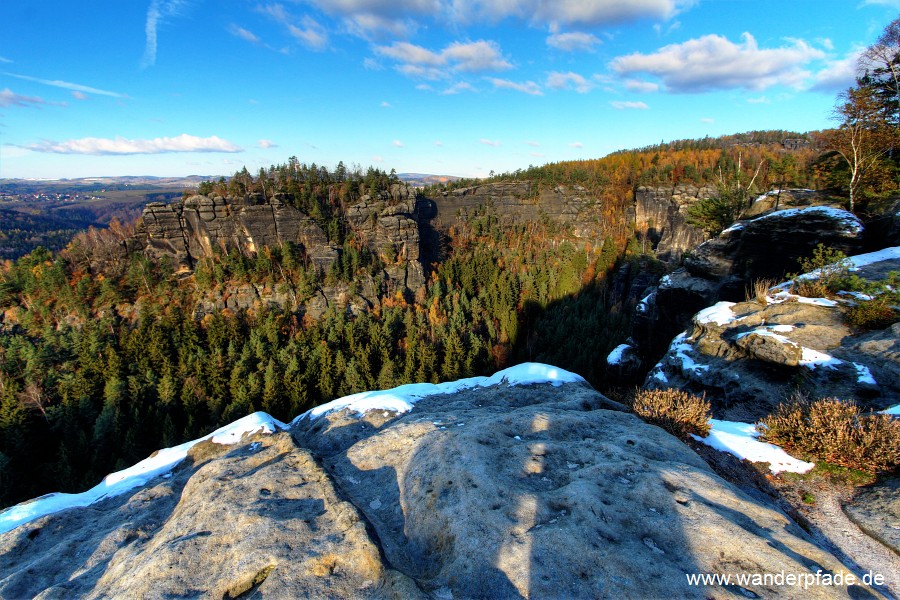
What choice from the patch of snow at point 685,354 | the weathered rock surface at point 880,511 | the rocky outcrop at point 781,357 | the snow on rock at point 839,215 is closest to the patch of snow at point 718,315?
the rocky outcrop at point 781,357

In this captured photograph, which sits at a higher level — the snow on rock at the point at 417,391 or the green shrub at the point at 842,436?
the green shrub at the point at 842,436

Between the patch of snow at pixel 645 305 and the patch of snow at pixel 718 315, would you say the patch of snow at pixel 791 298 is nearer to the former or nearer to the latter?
the patch of snow at pixel 718 315

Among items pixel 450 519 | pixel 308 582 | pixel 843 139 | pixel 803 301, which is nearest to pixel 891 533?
pixel 450 519

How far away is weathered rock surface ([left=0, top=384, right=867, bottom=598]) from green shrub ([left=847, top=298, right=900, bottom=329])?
8622 millimetres

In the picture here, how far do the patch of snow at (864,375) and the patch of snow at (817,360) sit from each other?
0.39m

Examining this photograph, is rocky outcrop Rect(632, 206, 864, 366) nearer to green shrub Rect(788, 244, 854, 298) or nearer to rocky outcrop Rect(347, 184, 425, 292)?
green shrub Rect(788, 244, 854, 298)

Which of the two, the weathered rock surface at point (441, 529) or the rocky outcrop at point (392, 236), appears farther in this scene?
the rocky outcrop at point (392, 236)

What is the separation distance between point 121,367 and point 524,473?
45.4 metres

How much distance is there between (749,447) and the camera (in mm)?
7719

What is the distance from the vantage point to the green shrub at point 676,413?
27.7 ft

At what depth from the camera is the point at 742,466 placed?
7.29m

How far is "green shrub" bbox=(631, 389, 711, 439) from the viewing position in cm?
844

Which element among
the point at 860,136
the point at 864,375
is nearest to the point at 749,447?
the point at 864,375

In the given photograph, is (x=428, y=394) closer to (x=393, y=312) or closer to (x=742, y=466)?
(x=742, y=466)
